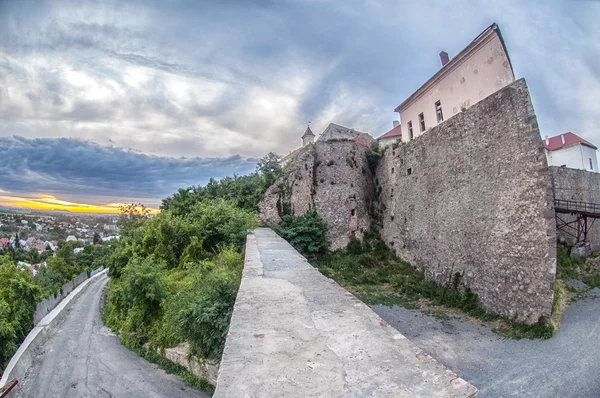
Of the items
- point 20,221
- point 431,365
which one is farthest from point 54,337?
point 20,221

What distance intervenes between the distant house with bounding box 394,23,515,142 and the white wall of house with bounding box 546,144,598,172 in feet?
51.8

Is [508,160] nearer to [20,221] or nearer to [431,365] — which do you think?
[431,365]

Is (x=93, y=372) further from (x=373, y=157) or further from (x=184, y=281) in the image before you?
(x=373, y=157)

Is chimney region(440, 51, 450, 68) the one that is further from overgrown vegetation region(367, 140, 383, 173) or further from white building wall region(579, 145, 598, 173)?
white building wall region(579, 145, 598, 173)

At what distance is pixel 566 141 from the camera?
2408cm

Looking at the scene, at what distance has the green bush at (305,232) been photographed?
14.4 m

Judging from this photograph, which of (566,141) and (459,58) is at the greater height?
(459,58)

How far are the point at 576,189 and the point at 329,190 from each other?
11742mm

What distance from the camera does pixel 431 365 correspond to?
2377 mm

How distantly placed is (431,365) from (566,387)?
5.04 meters

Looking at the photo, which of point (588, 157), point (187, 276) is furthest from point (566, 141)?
point (187, 276)

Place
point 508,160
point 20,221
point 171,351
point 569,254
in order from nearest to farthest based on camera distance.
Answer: point 171,351 → point 508,160 → point 569,254 → point 20,221

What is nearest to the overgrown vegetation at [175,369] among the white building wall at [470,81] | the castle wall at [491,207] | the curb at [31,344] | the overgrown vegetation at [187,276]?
the overgrown vegetation at [187,276]

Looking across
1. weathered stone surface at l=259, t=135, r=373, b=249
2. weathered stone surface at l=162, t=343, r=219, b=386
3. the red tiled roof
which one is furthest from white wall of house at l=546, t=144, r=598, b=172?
weathered stone surface at l=162, t=343, r=219, b=386
